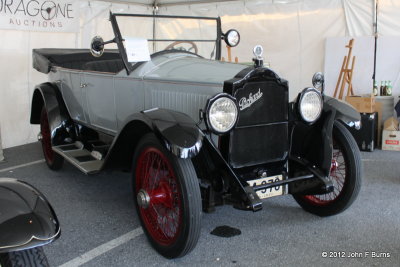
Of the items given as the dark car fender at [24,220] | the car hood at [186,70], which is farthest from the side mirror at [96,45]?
the dark car fender at [24,220]

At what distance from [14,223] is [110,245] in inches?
46.3

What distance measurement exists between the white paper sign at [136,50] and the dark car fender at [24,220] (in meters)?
1.60

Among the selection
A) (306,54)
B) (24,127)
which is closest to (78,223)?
(24,127)

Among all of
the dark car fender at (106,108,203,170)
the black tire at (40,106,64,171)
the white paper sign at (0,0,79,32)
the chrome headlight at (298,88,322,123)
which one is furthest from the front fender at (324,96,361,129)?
the white paper sign at (0,0,79,32)

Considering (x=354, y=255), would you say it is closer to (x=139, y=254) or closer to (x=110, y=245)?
(x=139, y=254)

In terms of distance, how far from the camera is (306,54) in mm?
5844

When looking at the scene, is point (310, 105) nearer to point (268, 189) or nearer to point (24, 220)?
point (268, 189)

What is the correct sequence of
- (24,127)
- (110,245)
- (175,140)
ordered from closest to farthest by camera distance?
(175,140), (110,245), (24,127)

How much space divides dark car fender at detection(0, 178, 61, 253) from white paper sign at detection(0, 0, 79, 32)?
4012mm

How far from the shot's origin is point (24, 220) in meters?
1.37

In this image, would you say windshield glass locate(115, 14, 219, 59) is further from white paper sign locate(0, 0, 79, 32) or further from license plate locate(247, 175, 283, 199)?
white paper sign locate(0, 0, 79, 32)

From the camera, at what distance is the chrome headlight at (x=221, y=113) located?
80.8 inches

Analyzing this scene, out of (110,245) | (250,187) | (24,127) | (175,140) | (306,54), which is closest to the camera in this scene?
(175,140)

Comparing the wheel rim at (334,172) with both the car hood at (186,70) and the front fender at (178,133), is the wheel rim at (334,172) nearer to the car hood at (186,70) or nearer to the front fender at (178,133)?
the car hood at (186,70)
